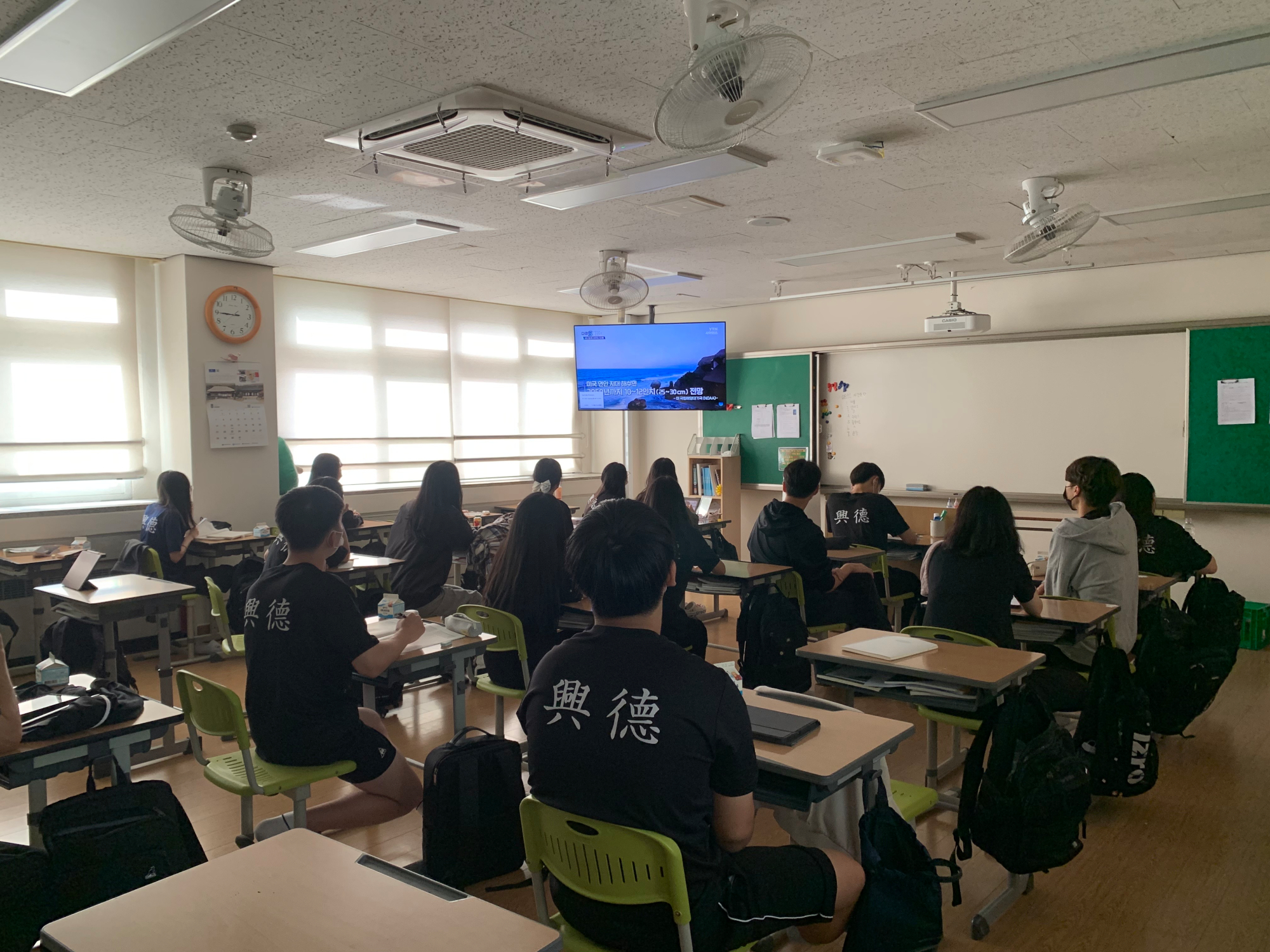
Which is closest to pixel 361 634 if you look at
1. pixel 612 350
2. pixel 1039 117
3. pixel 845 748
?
pixel 845 748

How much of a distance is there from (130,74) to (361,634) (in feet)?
6.58

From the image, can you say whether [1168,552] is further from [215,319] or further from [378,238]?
[215,319]

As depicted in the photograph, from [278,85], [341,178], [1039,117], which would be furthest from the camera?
[341,178]

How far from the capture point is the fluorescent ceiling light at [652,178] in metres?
3.86

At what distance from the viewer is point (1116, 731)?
10.3ft

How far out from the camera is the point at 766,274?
273 inches

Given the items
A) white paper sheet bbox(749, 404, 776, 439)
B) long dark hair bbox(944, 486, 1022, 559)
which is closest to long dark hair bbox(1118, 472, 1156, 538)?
long dark hair bbox(944, 486, 1022, 559)

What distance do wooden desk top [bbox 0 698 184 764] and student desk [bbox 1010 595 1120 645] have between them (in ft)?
9.61

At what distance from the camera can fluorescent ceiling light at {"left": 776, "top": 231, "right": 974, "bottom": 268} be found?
5602mm

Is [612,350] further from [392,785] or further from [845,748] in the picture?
[845,748]

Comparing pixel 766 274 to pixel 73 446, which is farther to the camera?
pixel 766 274

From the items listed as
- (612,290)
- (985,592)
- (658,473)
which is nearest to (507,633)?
(658,473)

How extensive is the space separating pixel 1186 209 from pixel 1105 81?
2.31 m

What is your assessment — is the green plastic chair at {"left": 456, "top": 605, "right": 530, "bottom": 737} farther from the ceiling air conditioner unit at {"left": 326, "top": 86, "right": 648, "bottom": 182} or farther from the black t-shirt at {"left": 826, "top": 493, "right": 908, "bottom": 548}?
the black t-shirt at {"left": 826, "top": 493, "right": 908, "bottom": 548}
